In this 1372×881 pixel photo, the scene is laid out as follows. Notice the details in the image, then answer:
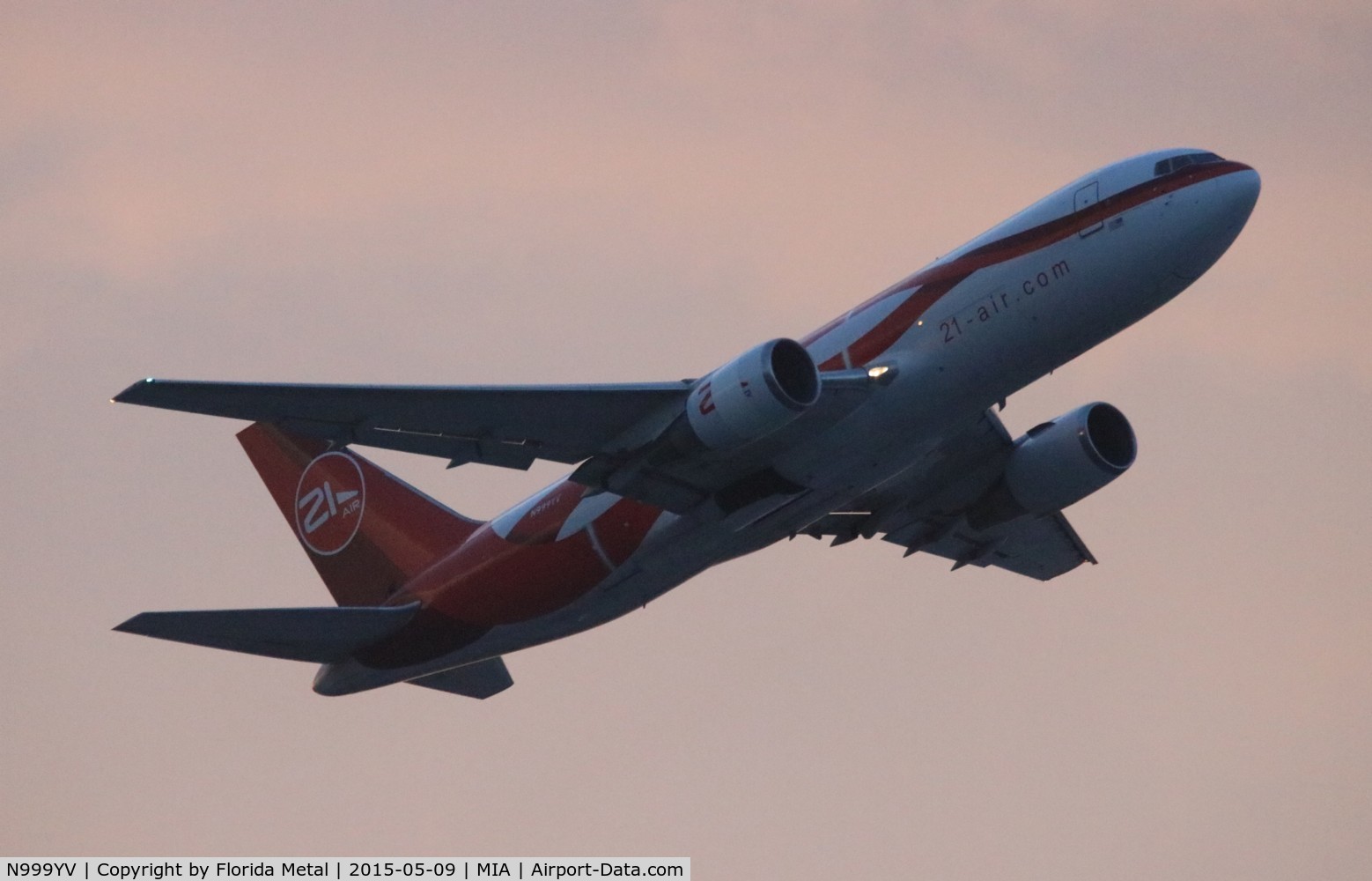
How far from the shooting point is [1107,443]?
3784 cm

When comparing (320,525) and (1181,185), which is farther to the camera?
(320,525)

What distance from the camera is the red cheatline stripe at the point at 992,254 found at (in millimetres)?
32125

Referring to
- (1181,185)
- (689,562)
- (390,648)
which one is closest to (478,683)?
(390,648)

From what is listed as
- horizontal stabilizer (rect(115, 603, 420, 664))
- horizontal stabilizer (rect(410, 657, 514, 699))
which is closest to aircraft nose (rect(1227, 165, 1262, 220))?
horizontal stabilizer (rect(115, 603, 420, 664))

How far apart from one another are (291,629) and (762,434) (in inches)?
443

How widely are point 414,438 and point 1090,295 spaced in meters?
12.0

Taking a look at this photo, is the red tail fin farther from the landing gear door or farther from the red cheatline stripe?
the landing gear door

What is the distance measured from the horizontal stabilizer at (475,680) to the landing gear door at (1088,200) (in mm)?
16084

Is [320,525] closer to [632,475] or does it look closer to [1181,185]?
[632,475]

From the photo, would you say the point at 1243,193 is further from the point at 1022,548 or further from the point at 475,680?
the point at 475,680

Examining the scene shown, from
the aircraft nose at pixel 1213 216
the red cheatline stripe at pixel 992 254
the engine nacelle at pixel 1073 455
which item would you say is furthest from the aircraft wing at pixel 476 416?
the engine nacelle at pixel 1073 455

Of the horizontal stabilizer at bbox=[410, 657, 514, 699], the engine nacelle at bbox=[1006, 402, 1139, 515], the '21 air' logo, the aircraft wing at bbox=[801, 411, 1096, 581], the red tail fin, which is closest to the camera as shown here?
the engine nacelle at bbox=[1006, 402, 1139, 515]

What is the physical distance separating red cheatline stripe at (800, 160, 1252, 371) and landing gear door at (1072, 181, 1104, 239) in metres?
0.06

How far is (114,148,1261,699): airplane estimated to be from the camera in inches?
1258
